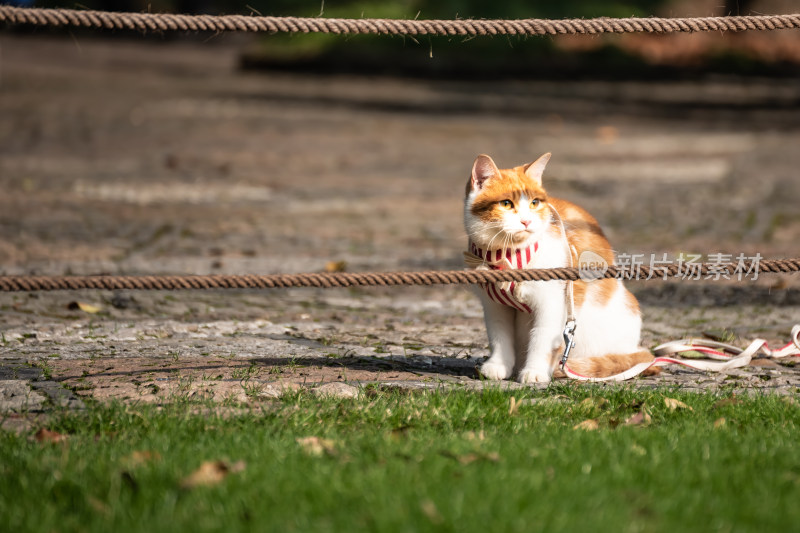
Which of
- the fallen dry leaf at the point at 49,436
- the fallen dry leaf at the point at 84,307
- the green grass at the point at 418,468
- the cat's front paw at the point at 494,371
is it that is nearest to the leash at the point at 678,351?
the cat's front paw at the point at 494,371

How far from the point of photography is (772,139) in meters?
15.9

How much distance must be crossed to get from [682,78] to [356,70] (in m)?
7.98

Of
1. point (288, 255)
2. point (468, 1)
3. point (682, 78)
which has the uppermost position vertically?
point (468, 1)

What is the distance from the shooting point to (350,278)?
3947mm

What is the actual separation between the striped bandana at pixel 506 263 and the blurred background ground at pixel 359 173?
515 millimetres

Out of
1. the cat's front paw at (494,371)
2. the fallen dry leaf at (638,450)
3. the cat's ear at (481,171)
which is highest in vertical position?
the cat's ear at (481,171)

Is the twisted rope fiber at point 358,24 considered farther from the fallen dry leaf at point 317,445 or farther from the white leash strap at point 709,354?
the fallen dry leaf at point 317,445

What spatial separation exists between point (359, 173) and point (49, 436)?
989 centimetres

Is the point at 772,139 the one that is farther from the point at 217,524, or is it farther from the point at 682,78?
the point at 217,524

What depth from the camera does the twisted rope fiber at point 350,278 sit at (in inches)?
146

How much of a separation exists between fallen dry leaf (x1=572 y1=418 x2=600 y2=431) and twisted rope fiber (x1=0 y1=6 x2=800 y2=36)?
5.16 feet

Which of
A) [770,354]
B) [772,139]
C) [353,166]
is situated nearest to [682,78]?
[772,139]

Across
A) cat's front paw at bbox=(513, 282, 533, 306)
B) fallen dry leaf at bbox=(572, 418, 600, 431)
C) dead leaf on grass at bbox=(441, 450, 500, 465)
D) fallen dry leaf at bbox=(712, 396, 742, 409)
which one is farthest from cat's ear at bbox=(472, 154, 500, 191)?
dead leaf on grass at bbox=(441, 450, 500, 465)

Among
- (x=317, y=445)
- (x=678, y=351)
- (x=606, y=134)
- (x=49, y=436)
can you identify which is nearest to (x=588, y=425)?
(x=317, y=445)
